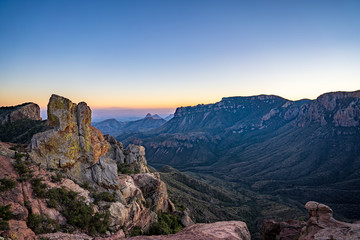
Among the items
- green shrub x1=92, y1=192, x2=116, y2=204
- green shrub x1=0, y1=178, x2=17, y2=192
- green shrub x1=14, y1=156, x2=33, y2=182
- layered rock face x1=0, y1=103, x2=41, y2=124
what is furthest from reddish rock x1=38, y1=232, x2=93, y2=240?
layered rock face x1=0, y1=103, x2=41, y2=124

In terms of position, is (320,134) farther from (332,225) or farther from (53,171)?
(53,171)

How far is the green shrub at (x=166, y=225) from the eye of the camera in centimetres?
3207

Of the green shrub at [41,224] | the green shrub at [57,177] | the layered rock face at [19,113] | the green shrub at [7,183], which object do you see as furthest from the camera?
the layered rock face at [19,113]

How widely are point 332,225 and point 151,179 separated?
31131 millimetres

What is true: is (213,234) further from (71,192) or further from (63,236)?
(71,192)

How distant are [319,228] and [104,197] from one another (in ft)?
Result: 95.5

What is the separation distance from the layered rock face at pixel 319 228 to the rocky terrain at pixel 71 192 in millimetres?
6718

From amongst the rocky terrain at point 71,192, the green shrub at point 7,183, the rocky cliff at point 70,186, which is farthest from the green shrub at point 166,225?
the green shrub at point 7,183

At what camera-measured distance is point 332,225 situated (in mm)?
21484

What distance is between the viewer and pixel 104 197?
27703 millimetres

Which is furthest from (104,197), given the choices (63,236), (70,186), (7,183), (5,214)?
(5,214)

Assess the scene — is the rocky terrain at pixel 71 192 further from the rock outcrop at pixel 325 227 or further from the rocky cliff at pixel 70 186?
the rock outcrop at pixel 325 227

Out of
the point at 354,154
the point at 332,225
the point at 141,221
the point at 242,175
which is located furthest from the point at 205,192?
the point at 354,154

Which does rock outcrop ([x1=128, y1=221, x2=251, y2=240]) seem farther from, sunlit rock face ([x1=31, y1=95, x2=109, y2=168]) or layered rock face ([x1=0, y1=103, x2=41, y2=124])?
layered rock face ([x1=0, y1=103, x2=41, y2=124])
